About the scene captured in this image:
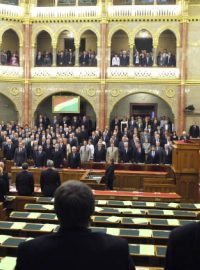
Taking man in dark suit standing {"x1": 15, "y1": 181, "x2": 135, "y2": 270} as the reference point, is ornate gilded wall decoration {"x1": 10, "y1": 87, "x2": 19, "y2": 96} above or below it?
above

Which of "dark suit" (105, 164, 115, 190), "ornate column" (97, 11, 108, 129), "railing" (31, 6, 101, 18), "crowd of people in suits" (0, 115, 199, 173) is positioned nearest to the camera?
"dark suit" (105, 164, 115, 190)

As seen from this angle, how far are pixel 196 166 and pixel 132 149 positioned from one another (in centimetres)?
439

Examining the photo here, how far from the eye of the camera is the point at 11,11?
2583cm

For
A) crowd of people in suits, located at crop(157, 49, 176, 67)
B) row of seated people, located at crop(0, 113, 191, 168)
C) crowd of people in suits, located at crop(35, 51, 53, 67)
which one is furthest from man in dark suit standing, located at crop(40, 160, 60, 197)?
crowd of people in suits, located at crop(35, 51, 53, 67)

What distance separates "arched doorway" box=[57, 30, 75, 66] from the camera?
1035 inches

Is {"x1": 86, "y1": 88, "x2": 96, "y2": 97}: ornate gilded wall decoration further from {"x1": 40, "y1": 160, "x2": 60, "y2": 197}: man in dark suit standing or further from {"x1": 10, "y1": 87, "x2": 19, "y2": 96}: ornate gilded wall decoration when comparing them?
{"x1": 40, "y1": 160, "x2": 60, "y2": 197}: man in dark suit standing

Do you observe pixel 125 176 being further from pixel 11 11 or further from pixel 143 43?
pixel 11 11

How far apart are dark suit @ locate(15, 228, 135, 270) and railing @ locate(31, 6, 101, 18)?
24.5m

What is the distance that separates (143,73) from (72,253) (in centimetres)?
2373

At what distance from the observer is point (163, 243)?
20.9ft

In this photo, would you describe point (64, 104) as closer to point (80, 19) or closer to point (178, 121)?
point (80, 19)

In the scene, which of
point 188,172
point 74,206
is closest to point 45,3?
point 188,172

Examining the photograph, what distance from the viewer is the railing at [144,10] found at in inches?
990

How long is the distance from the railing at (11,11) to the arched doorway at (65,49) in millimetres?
2868
